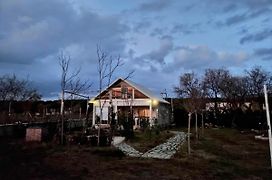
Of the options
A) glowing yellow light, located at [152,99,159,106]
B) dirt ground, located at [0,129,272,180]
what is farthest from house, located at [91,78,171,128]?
dirt ground, located at [0,129,272,180]

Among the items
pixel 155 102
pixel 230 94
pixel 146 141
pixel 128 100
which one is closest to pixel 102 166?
pixel 146 141

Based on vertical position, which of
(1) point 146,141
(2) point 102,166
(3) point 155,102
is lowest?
(2) point 102,166

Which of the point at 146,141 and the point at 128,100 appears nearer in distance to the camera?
the point at 146,141

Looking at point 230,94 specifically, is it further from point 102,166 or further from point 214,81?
point 102,166

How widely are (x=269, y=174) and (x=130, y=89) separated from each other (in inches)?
990

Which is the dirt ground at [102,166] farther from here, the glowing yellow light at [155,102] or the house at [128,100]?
the glowing yellow light at [155,102]

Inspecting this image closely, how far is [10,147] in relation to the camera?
43.7ft

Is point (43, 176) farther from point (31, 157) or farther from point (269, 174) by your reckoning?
point (269, 174)

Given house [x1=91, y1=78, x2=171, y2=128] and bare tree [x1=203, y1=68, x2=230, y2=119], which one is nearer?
house [x1=91, y1=78, x2=171, y2=128]

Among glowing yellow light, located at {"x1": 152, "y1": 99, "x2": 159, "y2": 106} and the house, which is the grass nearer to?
the house

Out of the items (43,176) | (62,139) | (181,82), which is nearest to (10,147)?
(62,139)

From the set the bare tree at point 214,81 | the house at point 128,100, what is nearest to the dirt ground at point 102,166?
the house at point 128,100

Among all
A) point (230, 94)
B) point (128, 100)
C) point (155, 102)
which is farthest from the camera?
point (230, 94)

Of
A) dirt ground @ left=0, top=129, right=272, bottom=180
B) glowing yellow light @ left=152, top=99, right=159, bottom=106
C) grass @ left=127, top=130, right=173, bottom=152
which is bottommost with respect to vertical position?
dirt ground @ left=0, top=129, right=272, bottom=180
